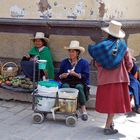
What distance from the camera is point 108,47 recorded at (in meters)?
4.55

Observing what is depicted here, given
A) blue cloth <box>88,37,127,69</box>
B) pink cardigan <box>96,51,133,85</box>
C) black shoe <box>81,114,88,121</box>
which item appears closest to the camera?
blue cloth <box>88,37,127,69</box>

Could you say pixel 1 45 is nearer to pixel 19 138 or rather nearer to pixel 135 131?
pixel 19 138

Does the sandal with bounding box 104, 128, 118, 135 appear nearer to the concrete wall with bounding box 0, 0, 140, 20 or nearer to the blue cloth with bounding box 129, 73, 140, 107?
the blue cloth with bounding box 129, 73, 140, 107

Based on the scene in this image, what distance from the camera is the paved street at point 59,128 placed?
459 cm

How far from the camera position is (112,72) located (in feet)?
15.2

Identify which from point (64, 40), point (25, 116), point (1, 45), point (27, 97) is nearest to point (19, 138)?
point (25, 116)

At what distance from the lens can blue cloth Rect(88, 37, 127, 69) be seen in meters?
4.53

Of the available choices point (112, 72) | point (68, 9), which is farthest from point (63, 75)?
point (68, 9)

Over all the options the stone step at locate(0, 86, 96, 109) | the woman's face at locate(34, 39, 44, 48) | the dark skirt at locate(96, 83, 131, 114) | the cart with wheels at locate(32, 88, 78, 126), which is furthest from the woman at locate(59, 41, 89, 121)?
the woman's face at locate(34, 39, 44, 48)

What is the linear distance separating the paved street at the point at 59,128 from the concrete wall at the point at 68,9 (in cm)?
159

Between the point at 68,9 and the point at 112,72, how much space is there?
1698mm

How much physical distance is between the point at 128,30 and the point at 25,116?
8.04 ft

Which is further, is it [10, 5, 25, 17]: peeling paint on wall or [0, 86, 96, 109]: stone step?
[10, 5, 25, 17]: peeling paint on wall

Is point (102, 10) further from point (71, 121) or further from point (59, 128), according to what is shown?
point (59, 128)
